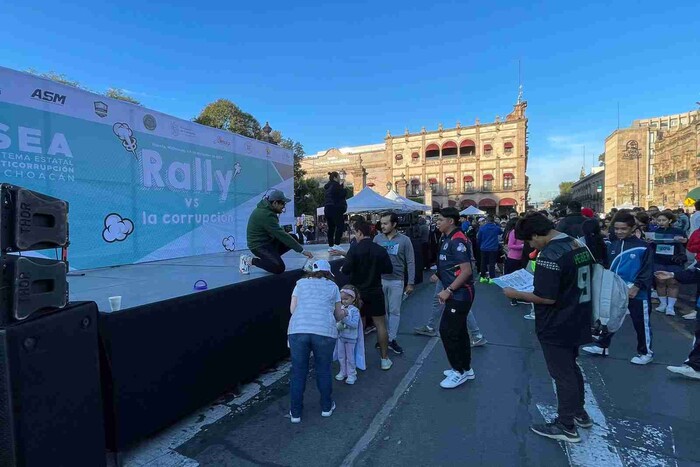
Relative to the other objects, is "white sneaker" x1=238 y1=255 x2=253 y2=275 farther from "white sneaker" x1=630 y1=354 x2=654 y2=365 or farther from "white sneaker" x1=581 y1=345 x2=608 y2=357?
"white sneaker" x1=630 y1=354 x2=654 y2=365

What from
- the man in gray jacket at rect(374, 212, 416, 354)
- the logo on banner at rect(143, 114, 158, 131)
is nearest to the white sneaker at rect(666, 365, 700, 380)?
the man in gray jacket at rect(374, 212, 416, 354)

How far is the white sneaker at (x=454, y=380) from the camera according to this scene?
148 inches

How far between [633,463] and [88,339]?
364 centimetres

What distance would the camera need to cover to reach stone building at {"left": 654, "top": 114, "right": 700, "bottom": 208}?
4931cm

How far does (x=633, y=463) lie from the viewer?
2580mm

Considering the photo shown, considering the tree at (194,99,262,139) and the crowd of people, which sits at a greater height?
the tree at (194,99,262,139)

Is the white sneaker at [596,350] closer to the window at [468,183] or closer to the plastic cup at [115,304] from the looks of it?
the plastic cup at [115,304]

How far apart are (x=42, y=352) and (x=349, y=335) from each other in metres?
2.79

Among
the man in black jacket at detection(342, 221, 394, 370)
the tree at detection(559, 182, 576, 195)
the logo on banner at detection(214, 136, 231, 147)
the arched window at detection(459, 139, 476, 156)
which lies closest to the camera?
the man in black jacket at detection(342, 221, 394, 370)

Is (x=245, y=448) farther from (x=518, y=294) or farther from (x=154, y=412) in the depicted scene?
(x=518, y=294)

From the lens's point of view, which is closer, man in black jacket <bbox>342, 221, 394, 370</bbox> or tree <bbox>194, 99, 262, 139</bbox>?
man in black jacket <bbox>342, 221, 394, 370</bbox>

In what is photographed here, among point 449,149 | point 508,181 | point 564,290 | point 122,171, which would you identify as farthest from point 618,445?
point 449,149

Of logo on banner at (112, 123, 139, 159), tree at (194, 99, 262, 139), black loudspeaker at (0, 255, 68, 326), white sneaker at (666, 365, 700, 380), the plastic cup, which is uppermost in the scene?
tree at (194, 99, 262, 139)

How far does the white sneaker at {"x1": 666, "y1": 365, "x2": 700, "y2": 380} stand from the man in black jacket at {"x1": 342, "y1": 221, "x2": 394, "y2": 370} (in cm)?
307
